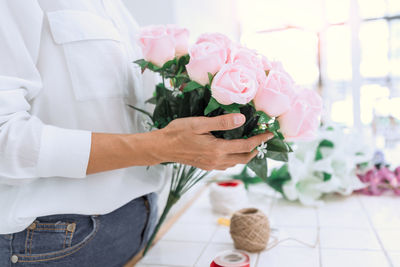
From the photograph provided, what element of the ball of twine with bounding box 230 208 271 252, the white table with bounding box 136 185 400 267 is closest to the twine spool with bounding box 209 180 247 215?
the white table with bounding box 136 185 400 267

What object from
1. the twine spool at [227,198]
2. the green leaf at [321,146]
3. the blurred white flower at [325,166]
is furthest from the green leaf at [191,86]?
the green leaf at [321,146]

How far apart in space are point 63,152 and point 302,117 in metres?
0.50

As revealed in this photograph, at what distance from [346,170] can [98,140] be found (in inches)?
47.3

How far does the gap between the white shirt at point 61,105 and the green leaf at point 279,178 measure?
0.76 metres

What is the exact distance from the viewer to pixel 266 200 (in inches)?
64.5

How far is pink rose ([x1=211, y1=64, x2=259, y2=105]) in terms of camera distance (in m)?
0.67

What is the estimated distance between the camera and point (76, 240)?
80 cm

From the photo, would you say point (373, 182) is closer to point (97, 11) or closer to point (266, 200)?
point (266, 200)

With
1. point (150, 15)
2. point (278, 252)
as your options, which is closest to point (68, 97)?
point (278, 252)

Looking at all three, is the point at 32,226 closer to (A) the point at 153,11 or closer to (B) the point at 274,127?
(B) the point at 274,127

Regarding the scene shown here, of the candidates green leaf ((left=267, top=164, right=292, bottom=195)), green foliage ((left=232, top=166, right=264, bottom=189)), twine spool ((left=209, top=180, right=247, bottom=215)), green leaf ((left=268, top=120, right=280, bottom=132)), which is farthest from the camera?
green foliage ((left=232, top=166, right=264, bottom=189))

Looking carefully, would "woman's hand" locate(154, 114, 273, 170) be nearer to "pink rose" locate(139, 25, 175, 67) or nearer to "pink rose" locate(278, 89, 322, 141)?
"pink rose" locate(278, 89, 322, 141)

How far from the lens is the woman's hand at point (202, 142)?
0.71m

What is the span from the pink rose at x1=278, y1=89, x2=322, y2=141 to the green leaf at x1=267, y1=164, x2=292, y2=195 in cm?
77
